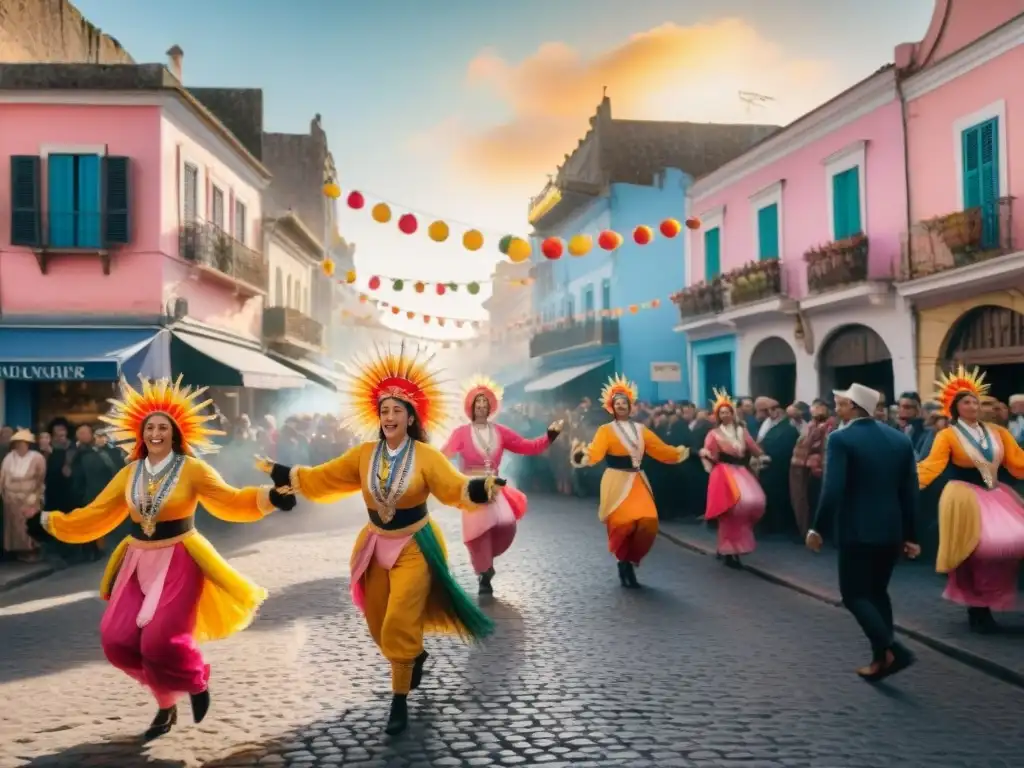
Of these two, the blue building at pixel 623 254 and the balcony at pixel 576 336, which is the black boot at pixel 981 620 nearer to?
the blue building at pixel 623 254

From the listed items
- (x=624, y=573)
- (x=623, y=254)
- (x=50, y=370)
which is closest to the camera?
(x=624, y=573)

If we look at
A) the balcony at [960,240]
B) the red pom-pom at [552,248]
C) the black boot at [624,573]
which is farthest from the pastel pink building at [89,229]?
the balcony at [960,240]

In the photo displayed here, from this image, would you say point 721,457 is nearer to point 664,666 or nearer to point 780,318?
point 664,666

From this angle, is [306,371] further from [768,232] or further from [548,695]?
[548,695]

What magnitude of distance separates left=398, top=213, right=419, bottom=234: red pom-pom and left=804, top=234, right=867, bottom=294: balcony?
26.0ft

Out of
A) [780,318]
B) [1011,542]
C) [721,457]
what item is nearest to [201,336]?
[780,318]

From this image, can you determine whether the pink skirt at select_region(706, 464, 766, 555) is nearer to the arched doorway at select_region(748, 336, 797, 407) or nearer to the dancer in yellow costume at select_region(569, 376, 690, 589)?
the dancer in yellow costume at select_region(569, 376, 690, 589)

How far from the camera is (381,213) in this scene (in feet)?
49.9

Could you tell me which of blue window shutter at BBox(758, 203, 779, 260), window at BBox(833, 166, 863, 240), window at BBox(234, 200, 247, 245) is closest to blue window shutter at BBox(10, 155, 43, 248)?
window at BBox(234, 200, 247, 245)

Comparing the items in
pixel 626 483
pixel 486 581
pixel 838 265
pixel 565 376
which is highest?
pixel 838 265

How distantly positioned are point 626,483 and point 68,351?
1213 cm

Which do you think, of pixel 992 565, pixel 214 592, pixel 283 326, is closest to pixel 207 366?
pixel 283 326

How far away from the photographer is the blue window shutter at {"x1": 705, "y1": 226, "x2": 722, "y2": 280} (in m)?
25.1

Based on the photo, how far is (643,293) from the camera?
3216 cm
